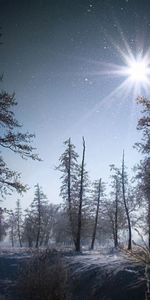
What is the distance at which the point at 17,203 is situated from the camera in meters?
69.9

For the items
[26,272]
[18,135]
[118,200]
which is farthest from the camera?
[118,200]

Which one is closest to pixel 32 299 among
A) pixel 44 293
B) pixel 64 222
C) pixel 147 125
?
pixel 44 293

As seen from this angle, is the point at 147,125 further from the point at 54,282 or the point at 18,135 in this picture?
the point at 54,282

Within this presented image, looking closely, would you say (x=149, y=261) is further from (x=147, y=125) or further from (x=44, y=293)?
(x=147, y=125)

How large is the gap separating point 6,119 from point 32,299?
27.8 feet

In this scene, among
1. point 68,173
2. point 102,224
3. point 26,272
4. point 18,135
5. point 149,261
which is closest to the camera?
point 149,261

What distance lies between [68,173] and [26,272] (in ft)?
77.5

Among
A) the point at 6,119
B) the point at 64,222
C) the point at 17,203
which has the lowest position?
the point at 64,222

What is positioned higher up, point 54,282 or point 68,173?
point 68,173

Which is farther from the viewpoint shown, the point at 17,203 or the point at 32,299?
the point at 17,203

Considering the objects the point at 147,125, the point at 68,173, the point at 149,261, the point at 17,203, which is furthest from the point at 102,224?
the point at 149,261

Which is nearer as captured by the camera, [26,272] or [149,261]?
[149,261]

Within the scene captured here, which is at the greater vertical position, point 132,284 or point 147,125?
point 147,125

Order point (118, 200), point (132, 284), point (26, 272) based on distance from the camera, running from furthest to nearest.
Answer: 1. point (118, 200)
2. point (26, 272)
3. point (132, 284)
